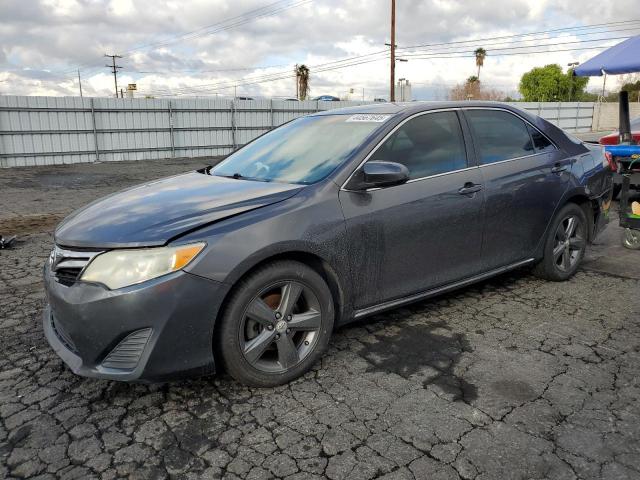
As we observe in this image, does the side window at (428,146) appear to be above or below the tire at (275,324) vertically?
above

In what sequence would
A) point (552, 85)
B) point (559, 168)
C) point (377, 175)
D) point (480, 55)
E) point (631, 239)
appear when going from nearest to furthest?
point (377, 175), point (559, 168), point (631, 239), point (552, 85), point (480, 55)

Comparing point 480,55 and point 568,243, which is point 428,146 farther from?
point 480,55

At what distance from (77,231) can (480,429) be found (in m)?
2.33

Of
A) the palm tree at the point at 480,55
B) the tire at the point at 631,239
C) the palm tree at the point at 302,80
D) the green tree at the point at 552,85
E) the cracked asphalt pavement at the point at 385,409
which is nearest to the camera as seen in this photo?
the cracked asphalt pavement at the point at 385,409

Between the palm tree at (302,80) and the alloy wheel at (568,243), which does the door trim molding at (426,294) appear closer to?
the alloy wheel at (568,243)

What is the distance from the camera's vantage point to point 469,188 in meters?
3.75

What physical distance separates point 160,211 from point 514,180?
2675 mm

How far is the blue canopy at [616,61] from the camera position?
5836 millimetres

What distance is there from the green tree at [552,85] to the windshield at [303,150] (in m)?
49.8

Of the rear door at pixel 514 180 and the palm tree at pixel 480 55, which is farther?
the palm tree at pixel 480 55

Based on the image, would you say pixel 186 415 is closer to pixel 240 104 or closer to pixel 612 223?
pixel 612 223

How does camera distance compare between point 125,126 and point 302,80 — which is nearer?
point 125,126

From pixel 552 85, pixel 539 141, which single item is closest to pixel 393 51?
pixel 552 85

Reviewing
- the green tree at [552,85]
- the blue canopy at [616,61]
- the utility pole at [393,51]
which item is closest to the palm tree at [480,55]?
the green tree at [552,85]
